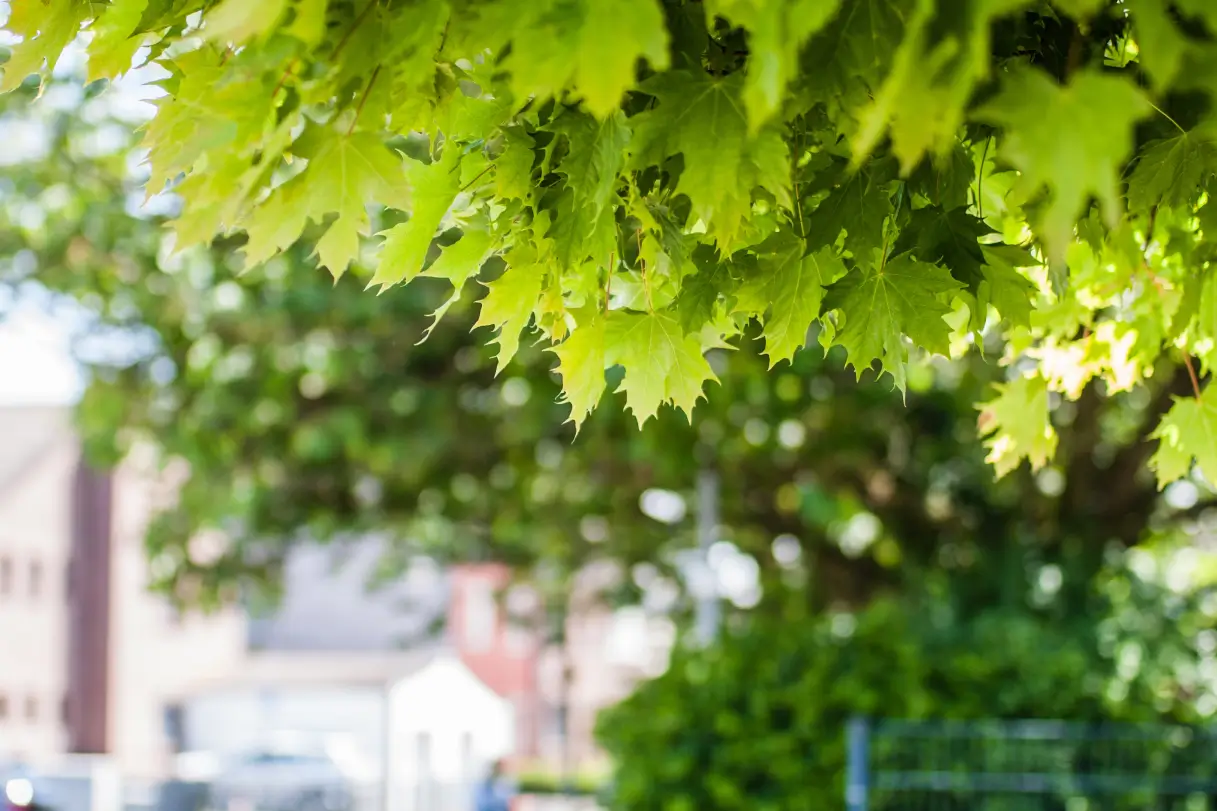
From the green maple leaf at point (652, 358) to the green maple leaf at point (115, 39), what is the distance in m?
0.79

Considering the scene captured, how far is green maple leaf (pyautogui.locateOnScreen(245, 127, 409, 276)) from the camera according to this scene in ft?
5.41

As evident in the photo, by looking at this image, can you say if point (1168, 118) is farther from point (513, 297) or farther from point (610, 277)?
point (513, 297)

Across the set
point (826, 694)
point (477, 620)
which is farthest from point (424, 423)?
point (477, 620)

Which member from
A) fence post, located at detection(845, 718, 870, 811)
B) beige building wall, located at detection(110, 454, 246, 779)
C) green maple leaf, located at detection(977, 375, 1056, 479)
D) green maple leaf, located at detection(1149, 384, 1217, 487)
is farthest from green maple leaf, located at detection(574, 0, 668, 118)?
beige building wall, located at detection(110, 454, 246, 779)

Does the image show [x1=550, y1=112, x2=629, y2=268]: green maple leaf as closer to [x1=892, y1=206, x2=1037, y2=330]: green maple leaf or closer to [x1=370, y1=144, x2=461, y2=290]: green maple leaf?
[x1=370, y1=144, x2=461, y2=290]: green maple leaf

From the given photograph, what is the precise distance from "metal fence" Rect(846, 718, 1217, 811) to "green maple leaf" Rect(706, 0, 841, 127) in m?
6.97

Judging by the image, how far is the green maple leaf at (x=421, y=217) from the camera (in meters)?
2.03

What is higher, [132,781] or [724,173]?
[724,173]

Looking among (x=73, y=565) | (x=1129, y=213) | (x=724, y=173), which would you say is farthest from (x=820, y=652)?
(x=73, y=565)

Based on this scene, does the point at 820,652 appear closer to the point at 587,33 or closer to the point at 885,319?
the point at 885,319

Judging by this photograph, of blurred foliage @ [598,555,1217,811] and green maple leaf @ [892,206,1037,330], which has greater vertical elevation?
green maple leaf @ [892,206,1037,330]

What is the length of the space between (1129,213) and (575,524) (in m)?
10.0

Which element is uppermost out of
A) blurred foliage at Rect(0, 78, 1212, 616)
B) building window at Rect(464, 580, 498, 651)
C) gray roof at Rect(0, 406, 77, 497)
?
gray roof at Rect(0, 406, 77, 497)

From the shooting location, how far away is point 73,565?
3062 cm
